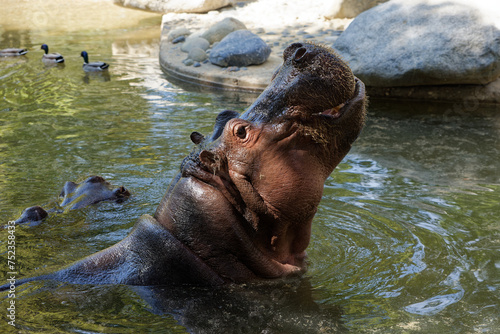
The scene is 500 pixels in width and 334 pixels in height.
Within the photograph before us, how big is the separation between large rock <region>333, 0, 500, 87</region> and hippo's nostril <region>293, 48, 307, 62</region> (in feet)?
17.8

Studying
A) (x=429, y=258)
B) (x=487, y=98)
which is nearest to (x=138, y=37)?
(x=487, y=98)

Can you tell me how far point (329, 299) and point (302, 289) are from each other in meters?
0.17

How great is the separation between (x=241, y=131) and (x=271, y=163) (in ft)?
0.72

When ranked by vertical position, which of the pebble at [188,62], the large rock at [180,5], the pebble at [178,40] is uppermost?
the pebble at [188,62]

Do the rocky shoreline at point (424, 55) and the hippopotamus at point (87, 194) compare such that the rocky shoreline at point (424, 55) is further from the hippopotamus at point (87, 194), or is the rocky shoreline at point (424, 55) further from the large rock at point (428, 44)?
the hippopotamus at point (87, 194)

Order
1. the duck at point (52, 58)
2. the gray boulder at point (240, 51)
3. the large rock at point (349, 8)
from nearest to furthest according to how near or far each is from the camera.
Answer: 1. the gray boulder at point (240, 51)
2. the duck at point (52, 58)
3. the large rock at point (349, 8)

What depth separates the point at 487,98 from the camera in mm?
9000

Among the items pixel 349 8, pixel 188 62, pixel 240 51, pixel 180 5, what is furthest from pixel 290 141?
pixel 180 5

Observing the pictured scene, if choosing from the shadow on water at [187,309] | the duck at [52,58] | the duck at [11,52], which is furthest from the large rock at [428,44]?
the duck at [11,52]

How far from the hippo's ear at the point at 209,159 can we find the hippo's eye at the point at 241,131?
180 mm

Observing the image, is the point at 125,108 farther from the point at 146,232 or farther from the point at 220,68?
the point at 146,232

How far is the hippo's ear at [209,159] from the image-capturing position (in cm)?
312

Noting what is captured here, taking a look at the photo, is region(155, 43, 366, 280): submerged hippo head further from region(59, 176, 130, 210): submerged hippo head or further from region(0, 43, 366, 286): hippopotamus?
region(59, 176, 130, 210): submerged hippo head

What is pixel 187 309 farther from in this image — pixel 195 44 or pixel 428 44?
pixel 195 44
